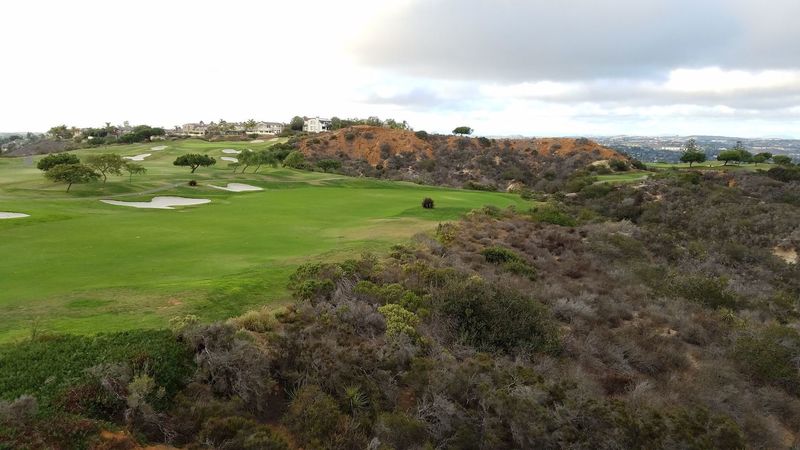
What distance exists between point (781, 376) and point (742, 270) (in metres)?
14.7

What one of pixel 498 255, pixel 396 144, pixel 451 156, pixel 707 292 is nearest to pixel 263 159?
pixel 498 255

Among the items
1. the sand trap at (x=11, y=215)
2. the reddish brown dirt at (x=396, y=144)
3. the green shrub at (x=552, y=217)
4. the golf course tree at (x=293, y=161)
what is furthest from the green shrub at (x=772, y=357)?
the reddish brown dirt at (x=396, y=144)

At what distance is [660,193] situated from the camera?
41312mm

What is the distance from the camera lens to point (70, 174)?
96.4 ft

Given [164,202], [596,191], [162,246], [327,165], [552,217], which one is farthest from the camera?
[327,165]

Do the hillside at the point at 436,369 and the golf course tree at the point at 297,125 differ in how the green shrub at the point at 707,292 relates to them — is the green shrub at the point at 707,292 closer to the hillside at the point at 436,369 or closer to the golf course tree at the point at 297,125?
the hillside at the point at 436,369

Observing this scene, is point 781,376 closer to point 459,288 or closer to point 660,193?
point 459,288

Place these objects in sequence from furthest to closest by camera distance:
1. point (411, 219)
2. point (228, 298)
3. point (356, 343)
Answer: point (411, 219)
point (228, 298)
point (356, 343)

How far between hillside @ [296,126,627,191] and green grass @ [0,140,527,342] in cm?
3285

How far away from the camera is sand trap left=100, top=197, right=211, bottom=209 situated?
2752 centimetres

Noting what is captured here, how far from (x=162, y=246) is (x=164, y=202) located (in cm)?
1458

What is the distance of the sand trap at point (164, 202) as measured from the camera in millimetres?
27516

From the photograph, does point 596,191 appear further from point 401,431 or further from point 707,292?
point 401,431

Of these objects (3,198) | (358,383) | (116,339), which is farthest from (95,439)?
(3,198)
